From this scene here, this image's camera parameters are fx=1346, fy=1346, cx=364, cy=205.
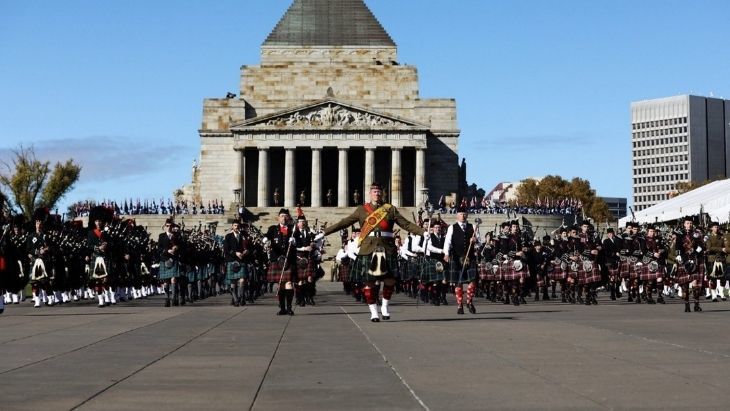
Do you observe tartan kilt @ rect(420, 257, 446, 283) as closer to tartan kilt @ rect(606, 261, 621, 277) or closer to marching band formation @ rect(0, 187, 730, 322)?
marching band formation @ rect(0, 187, 730, 322)

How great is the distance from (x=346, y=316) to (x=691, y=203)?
37.7 metres

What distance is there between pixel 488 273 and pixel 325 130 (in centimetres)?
7963

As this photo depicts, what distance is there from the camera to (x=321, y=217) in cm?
10788

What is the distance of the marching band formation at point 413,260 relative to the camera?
94.0 ft

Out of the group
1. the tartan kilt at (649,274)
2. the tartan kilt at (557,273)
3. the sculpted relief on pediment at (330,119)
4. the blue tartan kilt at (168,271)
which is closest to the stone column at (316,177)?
the sculpted relief on pediment at (330,119)

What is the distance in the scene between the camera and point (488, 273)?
38125 mm

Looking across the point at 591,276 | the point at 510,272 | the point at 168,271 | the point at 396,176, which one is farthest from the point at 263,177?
the point at 591,276

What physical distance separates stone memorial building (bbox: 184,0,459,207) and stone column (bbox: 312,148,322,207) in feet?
0.29

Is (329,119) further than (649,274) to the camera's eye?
Yes

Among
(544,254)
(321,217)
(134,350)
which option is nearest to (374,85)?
(321,217)

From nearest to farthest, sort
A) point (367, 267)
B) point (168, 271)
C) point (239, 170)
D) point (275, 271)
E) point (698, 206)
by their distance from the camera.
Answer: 1. point (367, 267)
2. point (275, 271)
3. point (168, 271)
4. point (698, 206)
5. point (239, 170)

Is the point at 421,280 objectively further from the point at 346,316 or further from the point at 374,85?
the point at 374,85

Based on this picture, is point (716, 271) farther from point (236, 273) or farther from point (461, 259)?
point (236, 273)

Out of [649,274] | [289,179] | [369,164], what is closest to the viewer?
[649,274]
